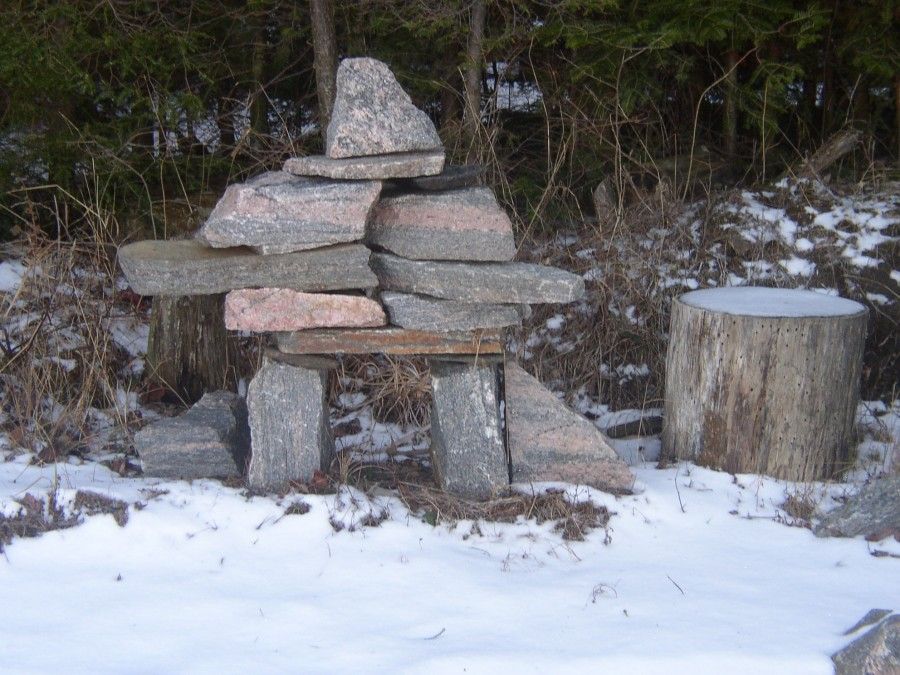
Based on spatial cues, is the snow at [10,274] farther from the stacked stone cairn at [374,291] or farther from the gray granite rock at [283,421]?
the gray granite rock at [283,421]

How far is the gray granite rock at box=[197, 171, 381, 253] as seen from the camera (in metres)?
3.48

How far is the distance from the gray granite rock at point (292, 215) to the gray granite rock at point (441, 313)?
296 mm

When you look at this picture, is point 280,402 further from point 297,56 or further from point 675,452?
point 297,56

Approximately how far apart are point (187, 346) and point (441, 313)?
167 centimetres

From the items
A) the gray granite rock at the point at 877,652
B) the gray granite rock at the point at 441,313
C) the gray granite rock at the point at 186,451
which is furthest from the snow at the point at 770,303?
the gray granite rock at the point at 186,451

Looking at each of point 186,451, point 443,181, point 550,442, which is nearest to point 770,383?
point 550,442

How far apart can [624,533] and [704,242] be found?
2350 mm

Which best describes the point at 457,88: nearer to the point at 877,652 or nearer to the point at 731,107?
the point at 731,107

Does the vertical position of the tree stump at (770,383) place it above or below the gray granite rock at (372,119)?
below

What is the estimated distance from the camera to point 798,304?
3.99m

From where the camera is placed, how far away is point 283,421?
3.76 meters

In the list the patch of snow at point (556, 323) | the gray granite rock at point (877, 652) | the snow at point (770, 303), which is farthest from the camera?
the patch of snow at point (556, 323)

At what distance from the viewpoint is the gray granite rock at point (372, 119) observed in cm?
352

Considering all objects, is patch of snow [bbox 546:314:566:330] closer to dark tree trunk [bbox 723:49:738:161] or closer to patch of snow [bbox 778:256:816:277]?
patch of snow [bbox 778:256:816:277]
